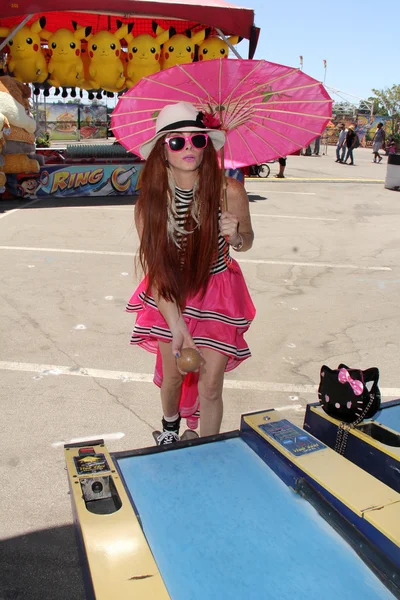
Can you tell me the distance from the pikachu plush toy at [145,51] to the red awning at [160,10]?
2.55ft

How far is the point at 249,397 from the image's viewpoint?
11.7 ft

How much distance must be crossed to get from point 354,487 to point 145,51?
443 inches

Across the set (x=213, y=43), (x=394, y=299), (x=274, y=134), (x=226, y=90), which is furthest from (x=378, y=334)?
(x=213, y=43)

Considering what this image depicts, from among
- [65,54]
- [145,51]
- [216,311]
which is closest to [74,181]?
[65,54]

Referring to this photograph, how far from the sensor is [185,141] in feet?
7.60

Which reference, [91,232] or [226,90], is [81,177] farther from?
[226,90]

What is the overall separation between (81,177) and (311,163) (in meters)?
13.9

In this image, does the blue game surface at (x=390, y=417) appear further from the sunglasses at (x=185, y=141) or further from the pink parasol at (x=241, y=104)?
the sunglasses at (x=185, y=141)

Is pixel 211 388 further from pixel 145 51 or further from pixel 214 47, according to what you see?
pixel 214 47

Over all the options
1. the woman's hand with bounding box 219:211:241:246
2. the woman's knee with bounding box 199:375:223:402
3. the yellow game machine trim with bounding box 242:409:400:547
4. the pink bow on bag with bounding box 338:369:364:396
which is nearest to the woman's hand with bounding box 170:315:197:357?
the woman's knee with bounding box 199:375:223:402

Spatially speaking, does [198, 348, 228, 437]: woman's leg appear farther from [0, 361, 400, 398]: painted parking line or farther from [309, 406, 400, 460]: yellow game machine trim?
[0, 361, 400, 398]: painted parking line

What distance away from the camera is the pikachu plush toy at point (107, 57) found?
11.1 metres

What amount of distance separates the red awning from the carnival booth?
0.02m

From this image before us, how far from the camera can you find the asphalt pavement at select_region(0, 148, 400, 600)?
242 centimetres
